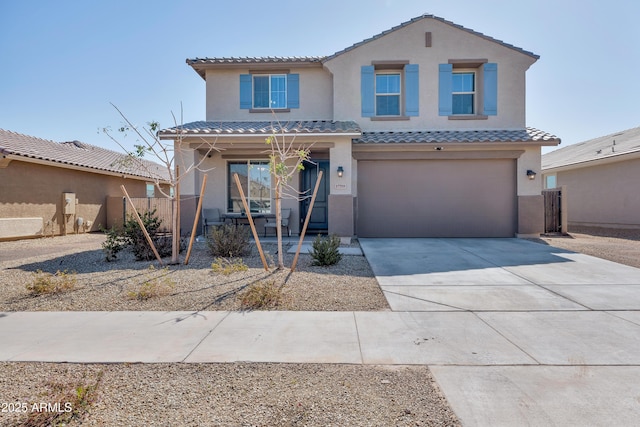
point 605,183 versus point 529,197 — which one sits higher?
point 605,183

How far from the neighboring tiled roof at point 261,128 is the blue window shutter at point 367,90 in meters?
0.84

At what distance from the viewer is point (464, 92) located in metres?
13.4

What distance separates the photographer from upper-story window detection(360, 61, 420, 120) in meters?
13.0

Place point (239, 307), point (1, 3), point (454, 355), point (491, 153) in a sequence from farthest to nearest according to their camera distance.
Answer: point (491, 153)
point (1, 3)
point (239, 307)
point (454, 355)

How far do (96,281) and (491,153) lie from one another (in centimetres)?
1176

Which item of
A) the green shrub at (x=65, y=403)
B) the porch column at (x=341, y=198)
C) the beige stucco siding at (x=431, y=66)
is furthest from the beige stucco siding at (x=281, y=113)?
the green shrub at (x=65, y=403)

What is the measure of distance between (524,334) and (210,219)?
1026 centimetres

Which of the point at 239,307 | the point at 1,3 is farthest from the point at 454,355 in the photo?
the point at 1,3

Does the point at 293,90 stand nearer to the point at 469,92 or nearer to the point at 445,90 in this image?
the point at 445,90

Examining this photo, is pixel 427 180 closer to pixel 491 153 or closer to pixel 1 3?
pixel 491 153

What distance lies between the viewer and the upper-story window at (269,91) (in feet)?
44.8

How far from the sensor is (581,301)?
5.50 m

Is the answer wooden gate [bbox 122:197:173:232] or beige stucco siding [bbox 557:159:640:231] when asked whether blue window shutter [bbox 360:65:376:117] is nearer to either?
wooden gate [bbox 122:197:173:232]

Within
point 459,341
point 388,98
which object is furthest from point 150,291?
point 388,98
